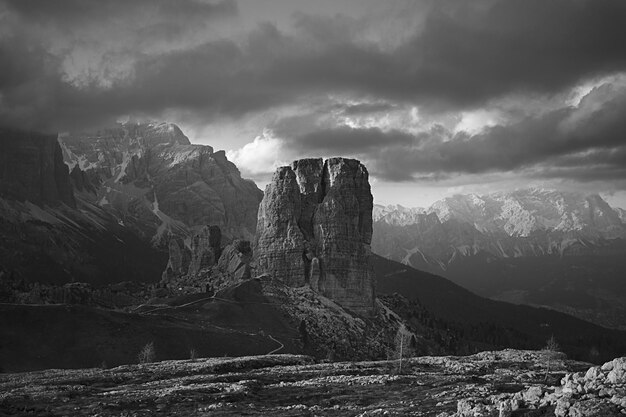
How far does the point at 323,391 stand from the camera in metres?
70.1

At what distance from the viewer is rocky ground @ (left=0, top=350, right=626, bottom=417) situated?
44.1 meters

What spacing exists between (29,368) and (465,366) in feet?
281

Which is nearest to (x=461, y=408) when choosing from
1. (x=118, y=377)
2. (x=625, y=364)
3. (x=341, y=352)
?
(x=625, y=364)

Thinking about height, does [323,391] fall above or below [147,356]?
above

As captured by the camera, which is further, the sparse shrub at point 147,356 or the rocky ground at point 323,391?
the sparse shrub at point 147,356

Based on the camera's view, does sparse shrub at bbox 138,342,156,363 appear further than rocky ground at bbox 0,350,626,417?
Yes

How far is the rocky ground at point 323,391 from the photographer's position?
4406cm

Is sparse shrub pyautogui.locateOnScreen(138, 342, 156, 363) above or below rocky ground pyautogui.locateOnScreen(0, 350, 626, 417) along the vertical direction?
below

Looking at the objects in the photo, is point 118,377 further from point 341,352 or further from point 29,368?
point 341,352

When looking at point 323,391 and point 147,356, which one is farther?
point 147,356

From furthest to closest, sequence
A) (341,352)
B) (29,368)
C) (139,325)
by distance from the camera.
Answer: (341,352), (139,325), (29,368)

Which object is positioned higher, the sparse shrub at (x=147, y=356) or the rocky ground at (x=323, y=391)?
the rocky ground at (x=323, y=391)

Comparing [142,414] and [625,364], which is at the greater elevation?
[625,364]

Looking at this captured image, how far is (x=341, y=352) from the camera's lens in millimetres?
193250
